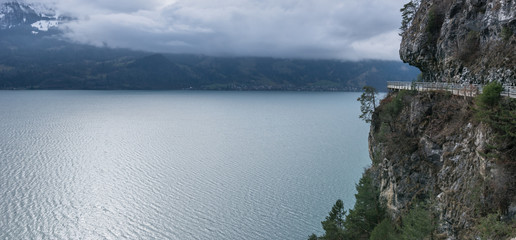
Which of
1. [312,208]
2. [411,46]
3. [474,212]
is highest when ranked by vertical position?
[411,46]

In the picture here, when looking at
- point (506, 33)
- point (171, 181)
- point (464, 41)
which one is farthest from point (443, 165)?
point (171, 181)

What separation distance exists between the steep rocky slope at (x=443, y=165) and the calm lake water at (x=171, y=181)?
16068 mm

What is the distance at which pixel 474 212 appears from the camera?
2245cm

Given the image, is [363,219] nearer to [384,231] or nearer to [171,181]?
[384,231]

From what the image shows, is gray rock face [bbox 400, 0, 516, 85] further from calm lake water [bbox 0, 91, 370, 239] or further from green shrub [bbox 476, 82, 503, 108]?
calm lake water [bbox 0, 91, 370, 239]

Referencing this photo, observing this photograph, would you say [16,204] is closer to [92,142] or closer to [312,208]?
[312,208]

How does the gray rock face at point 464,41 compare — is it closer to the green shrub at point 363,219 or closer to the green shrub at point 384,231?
the green shrub at point 384,231

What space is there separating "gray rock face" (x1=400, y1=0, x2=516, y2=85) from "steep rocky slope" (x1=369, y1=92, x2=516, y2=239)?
3852 mm

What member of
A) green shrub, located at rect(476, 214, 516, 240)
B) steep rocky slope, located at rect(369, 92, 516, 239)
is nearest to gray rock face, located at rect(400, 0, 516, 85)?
steep rocky slope, located at rect(369, 92, 516, 239)

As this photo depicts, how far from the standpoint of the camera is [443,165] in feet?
91.1

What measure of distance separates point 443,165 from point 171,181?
4939cm

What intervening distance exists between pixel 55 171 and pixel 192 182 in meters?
29.5

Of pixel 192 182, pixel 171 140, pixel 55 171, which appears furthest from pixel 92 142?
pixel 192 182

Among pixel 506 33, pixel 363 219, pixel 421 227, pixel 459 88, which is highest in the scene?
pixel 506 33
